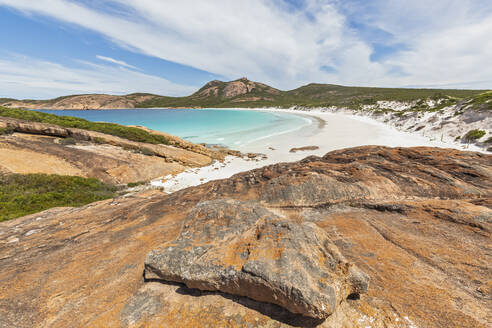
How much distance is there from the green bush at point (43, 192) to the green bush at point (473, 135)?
125ft

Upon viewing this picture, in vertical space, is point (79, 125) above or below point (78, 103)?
below

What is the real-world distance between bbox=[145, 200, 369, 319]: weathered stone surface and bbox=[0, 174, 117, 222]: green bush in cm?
1112

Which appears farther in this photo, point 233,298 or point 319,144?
point 319,144

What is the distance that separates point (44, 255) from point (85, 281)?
2.34m

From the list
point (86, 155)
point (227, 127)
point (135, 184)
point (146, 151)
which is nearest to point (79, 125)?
point (86, 155)

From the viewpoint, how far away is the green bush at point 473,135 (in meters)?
21.2

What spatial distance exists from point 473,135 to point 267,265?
108 feet

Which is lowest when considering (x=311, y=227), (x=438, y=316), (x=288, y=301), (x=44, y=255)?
(x=44, y=255)

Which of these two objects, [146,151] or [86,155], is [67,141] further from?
[146,151]

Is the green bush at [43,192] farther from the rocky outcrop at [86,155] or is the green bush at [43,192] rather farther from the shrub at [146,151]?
the shrub at [146,151]

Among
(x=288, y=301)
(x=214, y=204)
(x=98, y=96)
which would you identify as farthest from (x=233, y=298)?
(x=98, y=96)

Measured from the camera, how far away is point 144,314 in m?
2.91

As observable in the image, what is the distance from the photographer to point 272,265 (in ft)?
9.81

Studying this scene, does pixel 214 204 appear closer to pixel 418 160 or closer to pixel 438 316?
pixel 438 316
